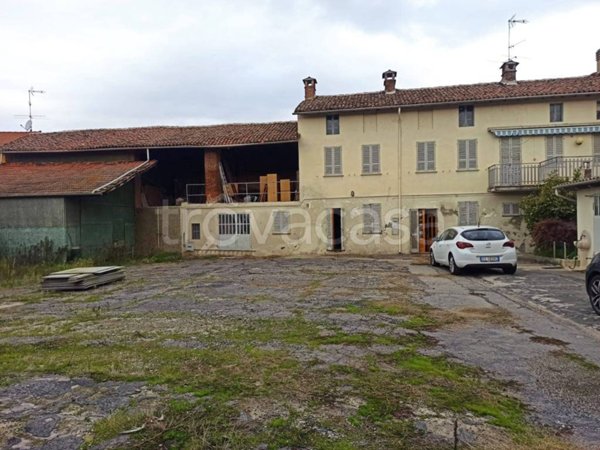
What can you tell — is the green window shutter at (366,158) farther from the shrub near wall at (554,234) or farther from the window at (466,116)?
the shrub near wall at (554,234)

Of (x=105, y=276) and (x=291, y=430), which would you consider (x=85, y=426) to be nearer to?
(x=291, y=430)

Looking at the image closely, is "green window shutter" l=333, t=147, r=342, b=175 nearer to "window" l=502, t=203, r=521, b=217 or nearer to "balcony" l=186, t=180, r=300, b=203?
"balcony" l=186, t=180, r=300, b=203

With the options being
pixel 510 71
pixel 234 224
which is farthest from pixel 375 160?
pixel 510 71

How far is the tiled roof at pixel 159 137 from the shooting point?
23734 millimetres

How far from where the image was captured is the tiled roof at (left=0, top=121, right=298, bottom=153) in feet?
77.9

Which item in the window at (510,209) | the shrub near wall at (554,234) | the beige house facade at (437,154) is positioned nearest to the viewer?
the shrub near wall at (554,234)

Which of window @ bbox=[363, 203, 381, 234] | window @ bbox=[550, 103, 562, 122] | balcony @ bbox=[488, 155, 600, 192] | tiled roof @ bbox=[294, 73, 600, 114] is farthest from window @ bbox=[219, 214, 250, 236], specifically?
window @ bbox=[550, 103, 562, 122]

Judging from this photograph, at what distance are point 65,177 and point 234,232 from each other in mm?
8174

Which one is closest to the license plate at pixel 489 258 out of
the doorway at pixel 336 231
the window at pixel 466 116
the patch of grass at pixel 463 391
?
the patch of grass at pixel 463 391

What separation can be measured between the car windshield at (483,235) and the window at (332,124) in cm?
1149

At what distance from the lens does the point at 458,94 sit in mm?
22156

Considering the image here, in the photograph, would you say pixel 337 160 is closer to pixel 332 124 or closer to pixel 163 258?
pixel 332 124

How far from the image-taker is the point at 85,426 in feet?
11.2

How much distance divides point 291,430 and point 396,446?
0.74 meters
